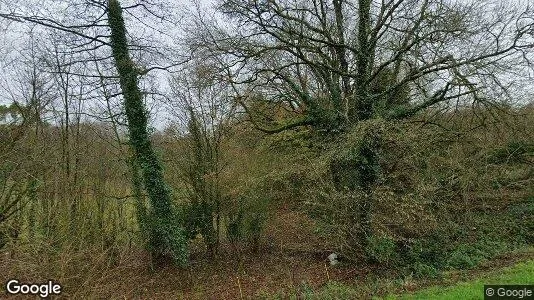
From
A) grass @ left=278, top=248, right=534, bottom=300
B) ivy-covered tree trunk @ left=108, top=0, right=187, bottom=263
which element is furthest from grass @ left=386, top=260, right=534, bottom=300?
ivy-covered tree trunk @ left=108, top=0, right=187, bottom=263

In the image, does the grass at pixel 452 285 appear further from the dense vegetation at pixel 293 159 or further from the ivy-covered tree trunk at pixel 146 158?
the ivy-covered tree trunk at pixel 146 158

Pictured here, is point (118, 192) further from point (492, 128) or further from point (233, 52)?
point (492, 128)

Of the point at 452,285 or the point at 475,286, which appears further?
the point at 452,285

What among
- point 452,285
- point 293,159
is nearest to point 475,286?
point 452,285

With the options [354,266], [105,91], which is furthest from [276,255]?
[105,91]

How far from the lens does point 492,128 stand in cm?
1397

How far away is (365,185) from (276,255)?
445 cm

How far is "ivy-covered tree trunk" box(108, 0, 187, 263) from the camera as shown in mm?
12758

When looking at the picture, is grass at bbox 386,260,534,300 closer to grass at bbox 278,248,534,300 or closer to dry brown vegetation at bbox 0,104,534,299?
grass at bbox 278,248,534,300

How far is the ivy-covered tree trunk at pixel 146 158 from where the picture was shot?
12.8 meters

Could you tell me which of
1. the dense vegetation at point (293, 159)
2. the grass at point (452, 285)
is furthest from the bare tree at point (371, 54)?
the grass at point (452, 285)

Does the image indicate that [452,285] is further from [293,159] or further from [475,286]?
[293,159]

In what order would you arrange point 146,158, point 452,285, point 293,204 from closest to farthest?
point 452,285, point 146,158, point 293,204

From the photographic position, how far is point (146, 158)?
42.0ft
